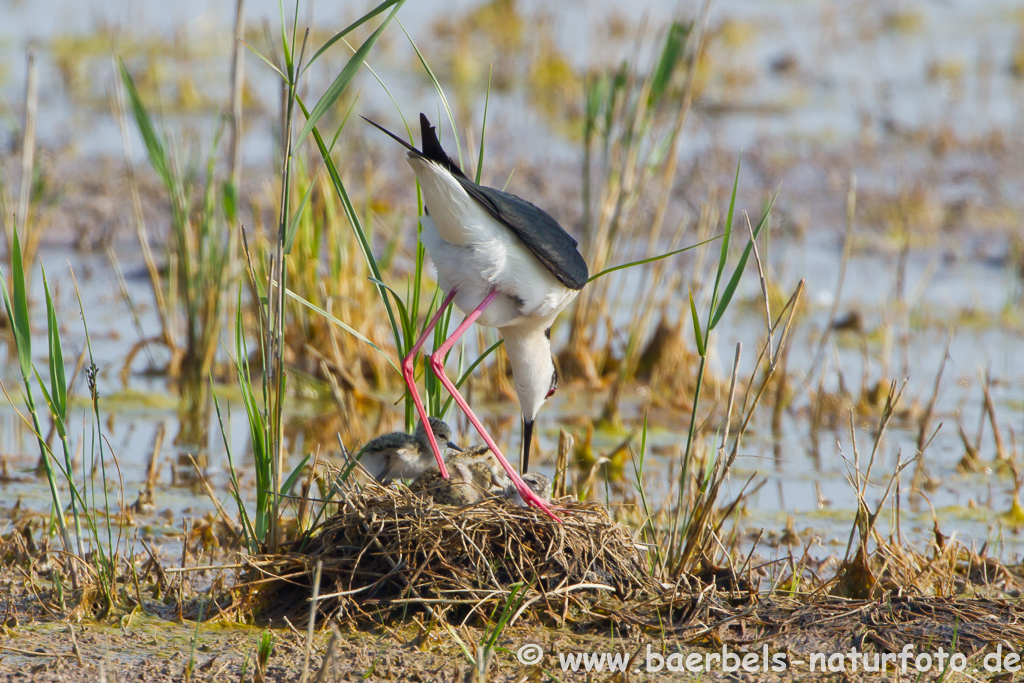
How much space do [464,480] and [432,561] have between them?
0.46 meters

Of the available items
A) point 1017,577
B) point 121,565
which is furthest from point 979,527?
point 121,565

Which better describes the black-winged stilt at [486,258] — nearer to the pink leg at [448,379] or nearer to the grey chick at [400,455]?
the pink leg at [448,379]

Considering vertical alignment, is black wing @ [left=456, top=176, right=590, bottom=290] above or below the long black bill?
above

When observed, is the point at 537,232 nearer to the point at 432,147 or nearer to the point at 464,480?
the point at 432,147

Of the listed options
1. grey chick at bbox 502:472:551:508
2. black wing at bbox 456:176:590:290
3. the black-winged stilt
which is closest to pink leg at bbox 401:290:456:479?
the black-winged stilt

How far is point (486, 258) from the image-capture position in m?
3.90

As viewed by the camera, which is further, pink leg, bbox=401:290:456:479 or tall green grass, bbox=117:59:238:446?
tall green grass, bbox=117:59:238:446

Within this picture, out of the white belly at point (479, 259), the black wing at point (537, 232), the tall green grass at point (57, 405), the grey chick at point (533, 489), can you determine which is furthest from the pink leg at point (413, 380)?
the tall green grass at point (57, 405)

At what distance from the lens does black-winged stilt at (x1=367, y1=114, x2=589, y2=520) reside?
12.2ft

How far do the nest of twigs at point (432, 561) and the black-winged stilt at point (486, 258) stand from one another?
5.5 inches

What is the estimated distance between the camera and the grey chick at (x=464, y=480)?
3785mm

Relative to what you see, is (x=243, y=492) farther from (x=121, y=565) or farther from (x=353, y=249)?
(x=353, y=249)

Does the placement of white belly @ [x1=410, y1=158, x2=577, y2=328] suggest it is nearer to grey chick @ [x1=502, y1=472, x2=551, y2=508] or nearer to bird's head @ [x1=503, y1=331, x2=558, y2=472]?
bird's head @ [x1=503, y1=331, x2=558, y2=472]

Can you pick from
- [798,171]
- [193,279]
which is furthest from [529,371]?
[798,171]
